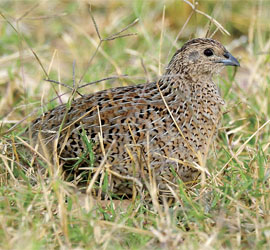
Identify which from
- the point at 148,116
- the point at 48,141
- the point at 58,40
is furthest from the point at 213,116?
the point at 58,40

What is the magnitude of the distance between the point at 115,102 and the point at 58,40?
3.83 m

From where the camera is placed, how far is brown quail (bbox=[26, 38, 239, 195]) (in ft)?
14.6

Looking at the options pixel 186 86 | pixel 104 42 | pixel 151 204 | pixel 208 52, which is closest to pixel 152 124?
pixel 186 86

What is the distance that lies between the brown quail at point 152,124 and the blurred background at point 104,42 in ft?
3.69

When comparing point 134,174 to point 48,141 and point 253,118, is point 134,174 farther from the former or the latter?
point 253,118

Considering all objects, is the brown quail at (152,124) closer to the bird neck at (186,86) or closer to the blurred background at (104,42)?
the bird neck at (186,86)

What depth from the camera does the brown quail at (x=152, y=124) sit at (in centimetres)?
444

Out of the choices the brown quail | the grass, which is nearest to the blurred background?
the grass

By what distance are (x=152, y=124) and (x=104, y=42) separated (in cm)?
305

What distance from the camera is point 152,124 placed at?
179 inches

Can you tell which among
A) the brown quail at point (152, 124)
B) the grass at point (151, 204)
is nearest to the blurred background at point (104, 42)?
the grass at point (151, 204)

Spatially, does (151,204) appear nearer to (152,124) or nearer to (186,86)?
(152,124)

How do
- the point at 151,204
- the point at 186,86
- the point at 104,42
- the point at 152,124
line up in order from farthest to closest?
the point at 104,42 < the point at 186,86 < the point at 152,124 < the point at 151,204

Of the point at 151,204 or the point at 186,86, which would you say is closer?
the point at 151,204
